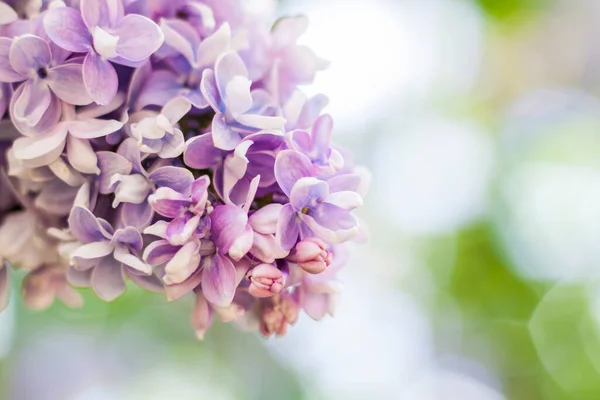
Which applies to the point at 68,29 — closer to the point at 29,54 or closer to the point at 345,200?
the point at 29,54

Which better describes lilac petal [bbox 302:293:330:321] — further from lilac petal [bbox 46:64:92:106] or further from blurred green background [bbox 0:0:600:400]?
blurred green background [bbox 0:0:600:400]

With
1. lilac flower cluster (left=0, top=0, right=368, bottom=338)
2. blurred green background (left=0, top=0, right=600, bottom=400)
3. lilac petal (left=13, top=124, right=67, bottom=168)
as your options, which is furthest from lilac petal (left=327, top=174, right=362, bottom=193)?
blurred green background (left=0, top=0, right=600, bottom=400)

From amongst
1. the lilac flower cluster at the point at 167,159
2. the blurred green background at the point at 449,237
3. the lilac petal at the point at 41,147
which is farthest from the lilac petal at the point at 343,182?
the blurred green background at the point at 449,237

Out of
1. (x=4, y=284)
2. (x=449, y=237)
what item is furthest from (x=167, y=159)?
(x=449, y=237)

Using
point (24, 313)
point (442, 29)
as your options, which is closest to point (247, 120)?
point (24, 313)

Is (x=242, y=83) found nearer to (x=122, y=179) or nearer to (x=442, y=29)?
(x=122, y=179)

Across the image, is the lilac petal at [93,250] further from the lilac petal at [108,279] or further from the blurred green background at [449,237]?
the blurred green background at [449,237]

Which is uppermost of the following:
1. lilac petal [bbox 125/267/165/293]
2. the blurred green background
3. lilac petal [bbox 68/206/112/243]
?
lilac petal [bbox 68/206/112/243]
